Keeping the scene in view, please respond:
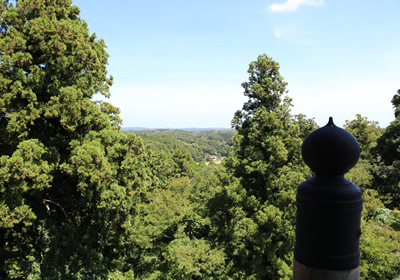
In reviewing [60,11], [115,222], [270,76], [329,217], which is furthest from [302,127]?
[329,217]

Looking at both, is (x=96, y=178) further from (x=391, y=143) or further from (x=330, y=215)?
(x=391, y=143)

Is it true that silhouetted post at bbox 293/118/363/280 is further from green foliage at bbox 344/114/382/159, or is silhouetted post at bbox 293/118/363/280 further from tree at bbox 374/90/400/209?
green foliage at bbox 344/114/382/159

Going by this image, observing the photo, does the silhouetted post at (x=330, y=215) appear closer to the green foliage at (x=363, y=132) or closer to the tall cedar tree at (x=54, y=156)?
the tall cedar tree at (x=54, y=156)

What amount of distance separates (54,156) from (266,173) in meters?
7.82

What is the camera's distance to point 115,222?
9.23m

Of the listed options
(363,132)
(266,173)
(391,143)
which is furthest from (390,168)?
(266,173)

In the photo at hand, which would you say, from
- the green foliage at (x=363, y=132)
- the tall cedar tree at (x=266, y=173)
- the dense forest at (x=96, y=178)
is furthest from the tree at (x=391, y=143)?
the tall cedar tree at (x=266, y=173)

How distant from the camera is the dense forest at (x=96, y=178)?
299 inches

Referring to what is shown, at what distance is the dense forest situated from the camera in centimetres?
761

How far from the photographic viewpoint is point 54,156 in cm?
790

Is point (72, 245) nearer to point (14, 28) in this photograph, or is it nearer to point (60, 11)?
point (14, 28)

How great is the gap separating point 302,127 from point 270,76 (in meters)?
8.07

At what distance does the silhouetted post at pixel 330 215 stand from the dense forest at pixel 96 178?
25.4 feet

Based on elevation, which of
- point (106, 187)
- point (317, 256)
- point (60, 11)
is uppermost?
point (60, 11)
